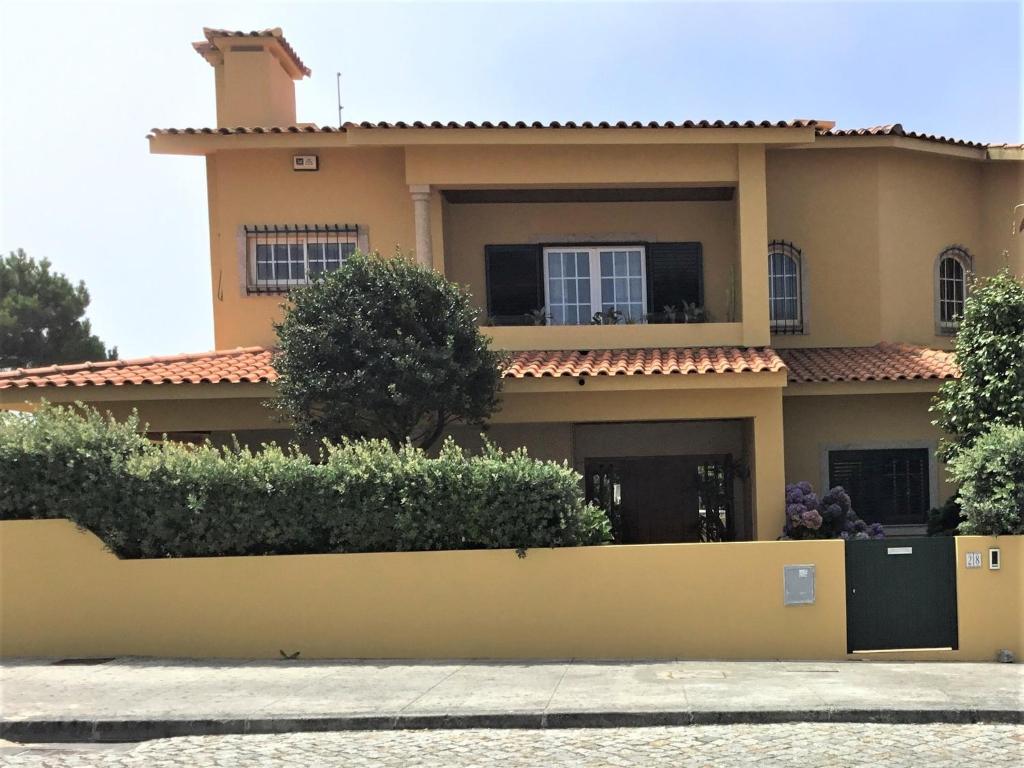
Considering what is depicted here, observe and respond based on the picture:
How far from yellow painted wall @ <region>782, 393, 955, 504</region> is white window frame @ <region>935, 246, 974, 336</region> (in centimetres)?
217

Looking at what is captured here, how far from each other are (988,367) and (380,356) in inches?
292

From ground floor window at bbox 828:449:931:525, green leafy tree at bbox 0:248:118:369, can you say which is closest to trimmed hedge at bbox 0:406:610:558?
ground floor window at bbox 828:449:931:525

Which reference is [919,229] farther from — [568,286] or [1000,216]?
[568,286]

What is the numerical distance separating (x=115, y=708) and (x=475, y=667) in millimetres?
3237

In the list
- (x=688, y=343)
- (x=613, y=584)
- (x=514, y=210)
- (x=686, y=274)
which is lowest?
(x=613, y=584)

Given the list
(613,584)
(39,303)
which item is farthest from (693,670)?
(39,303)

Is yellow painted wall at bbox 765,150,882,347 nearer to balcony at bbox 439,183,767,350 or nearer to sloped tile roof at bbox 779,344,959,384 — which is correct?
sloped tile roof at bbox 779,344,959,384

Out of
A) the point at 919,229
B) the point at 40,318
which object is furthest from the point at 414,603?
the point at 40,318

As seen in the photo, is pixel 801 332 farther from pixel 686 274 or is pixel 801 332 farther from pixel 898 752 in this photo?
pixel 898 752

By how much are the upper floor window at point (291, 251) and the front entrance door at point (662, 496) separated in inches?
211

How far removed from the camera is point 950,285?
48.5ft

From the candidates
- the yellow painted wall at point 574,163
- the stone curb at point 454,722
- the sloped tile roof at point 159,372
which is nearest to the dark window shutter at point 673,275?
the yellow painted wall at point 574,163

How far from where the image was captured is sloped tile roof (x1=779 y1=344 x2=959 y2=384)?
12.2 meters

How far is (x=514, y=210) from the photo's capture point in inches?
544
